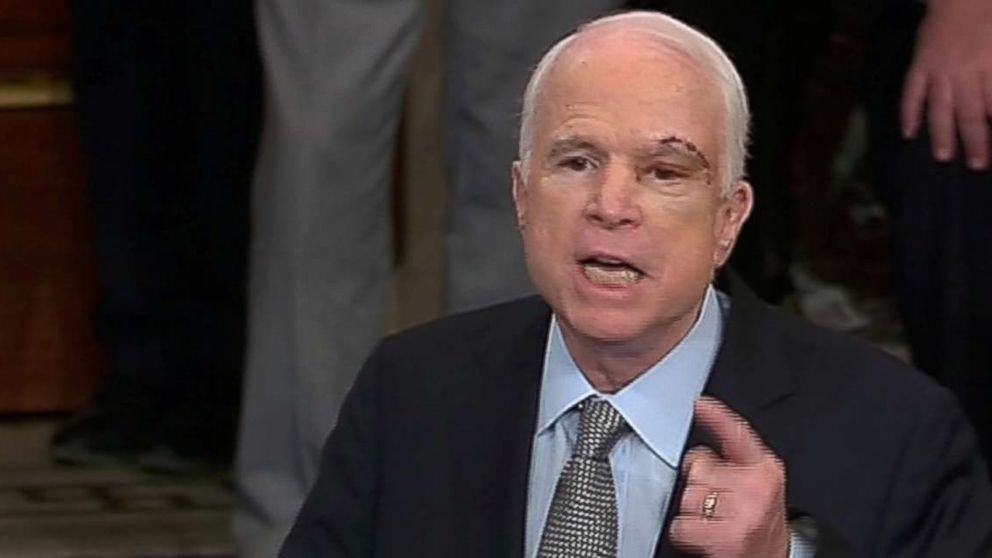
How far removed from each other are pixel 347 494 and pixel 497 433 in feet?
0.47

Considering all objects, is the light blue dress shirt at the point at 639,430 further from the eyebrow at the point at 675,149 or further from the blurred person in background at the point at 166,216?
the blurred person in background at the point at 166,216

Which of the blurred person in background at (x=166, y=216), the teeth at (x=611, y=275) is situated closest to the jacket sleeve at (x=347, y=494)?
the teeth at (x=611, y=275)

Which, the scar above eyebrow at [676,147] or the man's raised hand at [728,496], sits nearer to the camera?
the man's raised hand at [728,496]

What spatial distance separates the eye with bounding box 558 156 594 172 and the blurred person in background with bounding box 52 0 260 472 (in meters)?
1.69

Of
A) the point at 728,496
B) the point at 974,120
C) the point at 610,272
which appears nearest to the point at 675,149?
the point at 610,272

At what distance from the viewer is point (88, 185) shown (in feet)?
13.0

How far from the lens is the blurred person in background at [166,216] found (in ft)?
12.8

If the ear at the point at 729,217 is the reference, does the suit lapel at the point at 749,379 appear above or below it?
below

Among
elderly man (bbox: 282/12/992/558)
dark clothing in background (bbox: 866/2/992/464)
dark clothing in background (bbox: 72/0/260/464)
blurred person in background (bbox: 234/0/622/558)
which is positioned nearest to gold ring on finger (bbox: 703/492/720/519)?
elderly man (bbox: 282/12/992/558)

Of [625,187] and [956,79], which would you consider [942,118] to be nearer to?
[956,79]

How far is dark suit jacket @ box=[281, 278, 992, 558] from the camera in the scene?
2.22 m

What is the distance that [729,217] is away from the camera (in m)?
2.29

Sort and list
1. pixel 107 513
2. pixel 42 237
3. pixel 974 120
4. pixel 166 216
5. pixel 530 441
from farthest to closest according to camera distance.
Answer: pixel 42 237, pixel 166 216, pixel 107 513, pixel 974 120, pixel 530 441

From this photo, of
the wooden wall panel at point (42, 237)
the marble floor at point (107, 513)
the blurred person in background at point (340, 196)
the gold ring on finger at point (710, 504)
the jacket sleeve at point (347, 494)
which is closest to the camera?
the gold ring on finger at point (710, 504)
